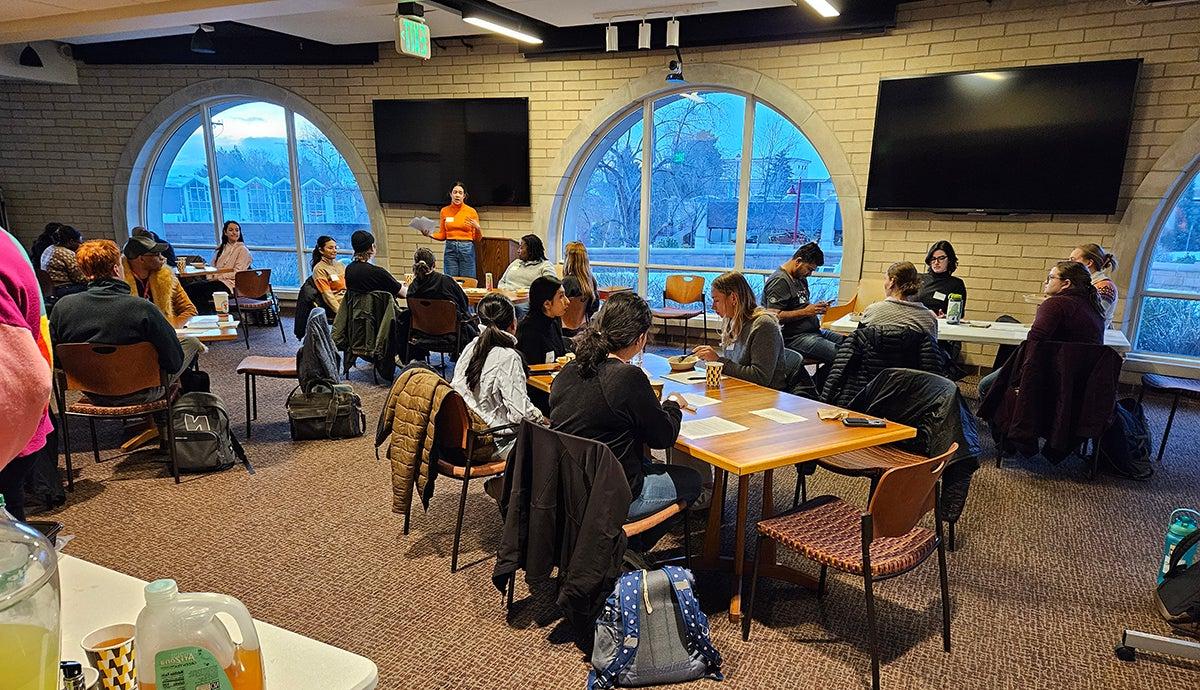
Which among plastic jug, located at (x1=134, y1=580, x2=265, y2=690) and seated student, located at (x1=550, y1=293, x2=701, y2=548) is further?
seated student, located at (x1=550, y1=293, x2=701, y2=548)

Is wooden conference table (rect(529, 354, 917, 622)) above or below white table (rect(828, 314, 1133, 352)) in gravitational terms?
below

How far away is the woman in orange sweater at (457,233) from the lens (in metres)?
7.57

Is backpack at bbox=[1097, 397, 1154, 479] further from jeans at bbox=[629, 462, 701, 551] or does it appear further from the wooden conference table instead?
jeans at bbox=[629, 462, 701, 551]

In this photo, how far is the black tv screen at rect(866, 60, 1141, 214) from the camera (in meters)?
5.61

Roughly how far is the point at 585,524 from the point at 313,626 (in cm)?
123

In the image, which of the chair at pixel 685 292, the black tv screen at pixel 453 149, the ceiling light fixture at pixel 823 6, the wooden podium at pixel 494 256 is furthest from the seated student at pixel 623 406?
the black tv screen at pixel 453 149

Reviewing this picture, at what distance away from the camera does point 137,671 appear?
3.06 ft

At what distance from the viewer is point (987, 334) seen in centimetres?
480

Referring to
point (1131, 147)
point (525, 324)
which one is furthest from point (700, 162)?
point (525, 324)

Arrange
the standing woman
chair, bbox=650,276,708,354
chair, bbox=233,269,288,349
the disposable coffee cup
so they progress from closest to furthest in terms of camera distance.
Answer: the disposable coffee cup, the standing woman, chair, bbox=650,276,708,354, chair, bbox=233,269,288,349

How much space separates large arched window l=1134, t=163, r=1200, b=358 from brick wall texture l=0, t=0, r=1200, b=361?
554 mm

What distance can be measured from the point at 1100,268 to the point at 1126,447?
1.56 metres

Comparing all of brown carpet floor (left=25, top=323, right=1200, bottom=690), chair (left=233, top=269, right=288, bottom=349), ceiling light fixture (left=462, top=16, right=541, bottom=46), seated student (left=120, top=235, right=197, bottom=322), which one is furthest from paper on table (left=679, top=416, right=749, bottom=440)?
chair (left=233, top=269, right=288, bottom=349)

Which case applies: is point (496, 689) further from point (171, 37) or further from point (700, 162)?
point (171, 37)
